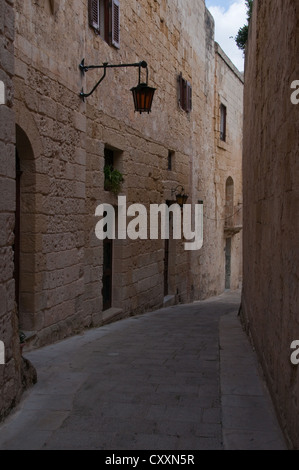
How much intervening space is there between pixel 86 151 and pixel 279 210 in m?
4.28

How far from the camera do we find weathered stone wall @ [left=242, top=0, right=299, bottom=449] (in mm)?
3410

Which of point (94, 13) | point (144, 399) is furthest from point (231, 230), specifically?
point (144, 399)

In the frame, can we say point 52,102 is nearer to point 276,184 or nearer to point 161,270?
point 276,184

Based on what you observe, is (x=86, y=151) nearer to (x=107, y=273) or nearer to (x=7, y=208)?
(x=107, y=273)

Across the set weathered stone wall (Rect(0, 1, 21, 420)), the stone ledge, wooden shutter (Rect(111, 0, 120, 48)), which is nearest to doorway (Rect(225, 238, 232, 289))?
the stone ledge

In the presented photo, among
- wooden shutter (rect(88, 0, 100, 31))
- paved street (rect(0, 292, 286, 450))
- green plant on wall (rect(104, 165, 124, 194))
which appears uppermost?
wooden shutter (rect(88, 0, 100, 31))

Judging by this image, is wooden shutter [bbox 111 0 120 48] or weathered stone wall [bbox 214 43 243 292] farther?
weathered stone wall [bbox 214 43 243 292]

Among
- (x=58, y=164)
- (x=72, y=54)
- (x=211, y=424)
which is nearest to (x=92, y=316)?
(x=58, y=164)

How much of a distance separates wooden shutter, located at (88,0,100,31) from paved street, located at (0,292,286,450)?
4.58 metres

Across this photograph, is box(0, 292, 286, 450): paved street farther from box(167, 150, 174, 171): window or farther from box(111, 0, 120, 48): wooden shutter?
box(167, 150, 174, 171): window

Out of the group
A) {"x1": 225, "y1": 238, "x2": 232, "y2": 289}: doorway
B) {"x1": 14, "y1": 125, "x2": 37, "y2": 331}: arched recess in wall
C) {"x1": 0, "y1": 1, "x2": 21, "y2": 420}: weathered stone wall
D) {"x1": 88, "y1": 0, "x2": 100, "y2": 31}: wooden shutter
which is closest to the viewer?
{"x1": 0, "y1": 1, "x2": 21, "y2": 420}: weathered stone wall

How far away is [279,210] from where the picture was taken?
4105 millimetres

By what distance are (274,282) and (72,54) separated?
14.7 feet

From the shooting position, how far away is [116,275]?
9508 mm
